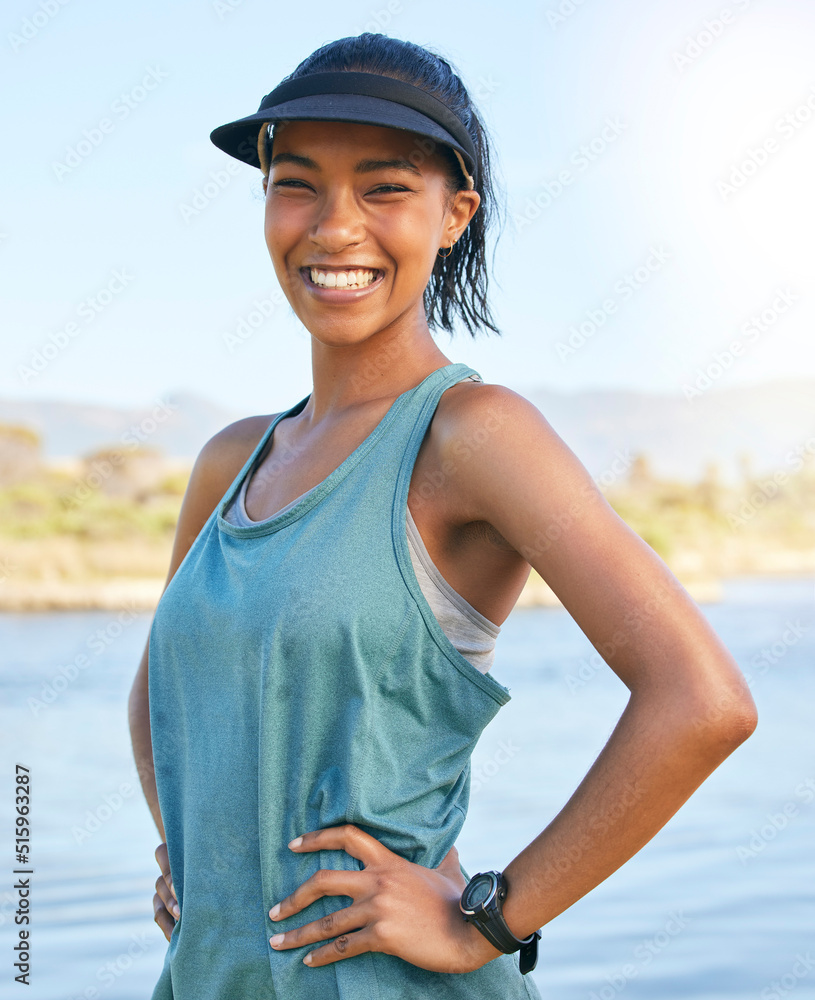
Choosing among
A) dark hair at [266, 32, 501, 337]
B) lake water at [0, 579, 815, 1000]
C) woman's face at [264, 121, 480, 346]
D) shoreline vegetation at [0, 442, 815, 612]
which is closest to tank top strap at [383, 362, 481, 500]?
woman's face at [264, 121, 480, 346]

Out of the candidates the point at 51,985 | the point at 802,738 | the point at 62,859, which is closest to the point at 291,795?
the point at 51,985

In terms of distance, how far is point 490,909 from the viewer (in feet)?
3.65

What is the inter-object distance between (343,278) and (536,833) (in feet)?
12.5

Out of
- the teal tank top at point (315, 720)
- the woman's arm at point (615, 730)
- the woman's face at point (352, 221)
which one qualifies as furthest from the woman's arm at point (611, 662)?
the woman's face at point (352, 221)

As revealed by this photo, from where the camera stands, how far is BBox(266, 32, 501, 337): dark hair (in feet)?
4.33

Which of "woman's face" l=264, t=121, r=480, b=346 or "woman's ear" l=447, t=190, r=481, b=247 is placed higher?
"woman's ear" l=447, t=190, r=481, b=247

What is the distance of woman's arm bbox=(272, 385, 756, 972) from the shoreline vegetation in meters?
15.6

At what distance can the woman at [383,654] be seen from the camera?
1080 mm

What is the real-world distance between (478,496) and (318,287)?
354 mm

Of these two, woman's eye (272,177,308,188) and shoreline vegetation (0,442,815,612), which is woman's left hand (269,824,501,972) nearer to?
woman's eye (272,177,308,188)

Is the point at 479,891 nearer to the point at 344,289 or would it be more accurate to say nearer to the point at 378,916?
the point at 378,916

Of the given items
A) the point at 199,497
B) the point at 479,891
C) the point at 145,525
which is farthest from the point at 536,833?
the point at 145,525

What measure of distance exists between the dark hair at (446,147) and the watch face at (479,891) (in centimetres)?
78

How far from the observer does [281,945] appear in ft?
3.68
